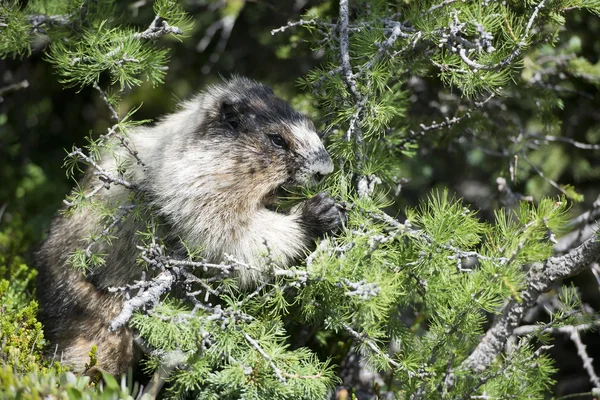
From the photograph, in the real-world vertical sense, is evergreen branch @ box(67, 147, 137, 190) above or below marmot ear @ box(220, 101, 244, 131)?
above

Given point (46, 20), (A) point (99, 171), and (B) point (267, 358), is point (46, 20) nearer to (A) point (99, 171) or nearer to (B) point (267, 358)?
(A) point (99, 171)

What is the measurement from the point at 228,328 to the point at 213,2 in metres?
3.54

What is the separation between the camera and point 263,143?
11.7ft

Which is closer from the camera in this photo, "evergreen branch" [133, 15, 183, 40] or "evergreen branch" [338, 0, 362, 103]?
"evergreen branch" [338, 0, 362, 103]

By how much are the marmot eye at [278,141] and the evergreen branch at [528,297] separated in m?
1.52

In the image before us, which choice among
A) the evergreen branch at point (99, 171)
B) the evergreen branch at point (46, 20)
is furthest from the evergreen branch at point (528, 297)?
the evergreen branch at point (46, 20)

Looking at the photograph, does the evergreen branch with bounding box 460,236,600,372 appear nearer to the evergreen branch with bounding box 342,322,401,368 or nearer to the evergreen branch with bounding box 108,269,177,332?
the evergreen branch with bounding box 342,322,401,368

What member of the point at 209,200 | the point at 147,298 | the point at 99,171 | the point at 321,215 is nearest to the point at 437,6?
the point at 321,215

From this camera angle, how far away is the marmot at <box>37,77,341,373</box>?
11.4 feet

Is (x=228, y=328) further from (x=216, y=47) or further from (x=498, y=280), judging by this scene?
(x=216, y=47)

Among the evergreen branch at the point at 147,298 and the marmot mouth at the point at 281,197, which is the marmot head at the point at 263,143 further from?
the evergreen branch at the point at 147,298

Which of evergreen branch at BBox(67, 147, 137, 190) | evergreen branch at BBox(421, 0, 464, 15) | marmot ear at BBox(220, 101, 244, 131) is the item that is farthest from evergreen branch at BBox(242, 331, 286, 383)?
evergreen branch at BBox(421, 0, 464, 15)

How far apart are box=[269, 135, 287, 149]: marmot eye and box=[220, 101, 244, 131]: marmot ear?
255 mm

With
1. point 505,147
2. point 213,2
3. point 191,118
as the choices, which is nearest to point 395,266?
point 191,118
